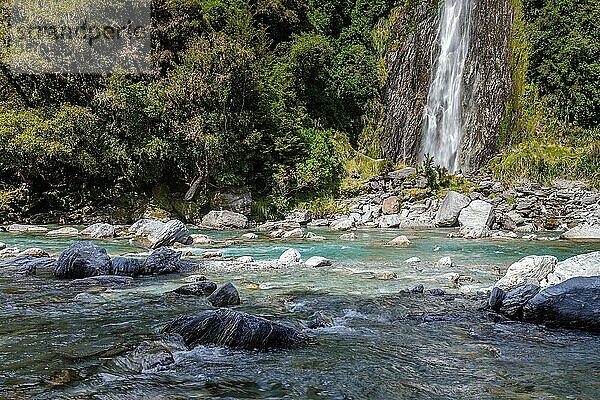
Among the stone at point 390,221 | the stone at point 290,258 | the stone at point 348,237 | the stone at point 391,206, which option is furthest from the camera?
the stone at point 391,206

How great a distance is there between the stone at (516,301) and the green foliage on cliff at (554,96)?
2235cm

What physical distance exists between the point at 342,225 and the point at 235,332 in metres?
18.8

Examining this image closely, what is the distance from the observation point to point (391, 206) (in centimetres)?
2678

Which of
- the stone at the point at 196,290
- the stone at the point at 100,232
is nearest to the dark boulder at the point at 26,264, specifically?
the stone at the point at 196,290

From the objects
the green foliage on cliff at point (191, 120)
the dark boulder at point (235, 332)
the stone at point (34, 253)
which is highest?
the green foliage on cliff at point (191, 120)

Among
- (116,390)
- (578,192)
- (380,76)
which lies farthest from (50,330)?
(380,76)

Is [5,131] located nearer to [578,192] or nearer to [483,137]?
[483,137]

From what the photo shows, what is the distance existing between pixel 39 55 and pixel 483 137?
79.0ft

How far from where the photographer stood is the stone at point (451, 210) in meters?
23.4

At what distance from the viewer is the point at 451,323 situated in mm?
6250

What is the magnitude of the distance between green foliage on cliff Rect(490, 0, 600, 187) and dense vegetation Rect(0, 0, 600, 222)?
7 centimetres

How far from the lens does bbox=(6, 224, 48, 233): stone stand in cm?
1984

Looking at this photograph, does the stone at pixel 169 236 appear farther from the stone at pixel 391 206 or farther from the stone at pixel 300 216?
the stone at pixel 391 206

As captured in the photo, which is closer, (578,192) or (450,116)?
(578,192)
